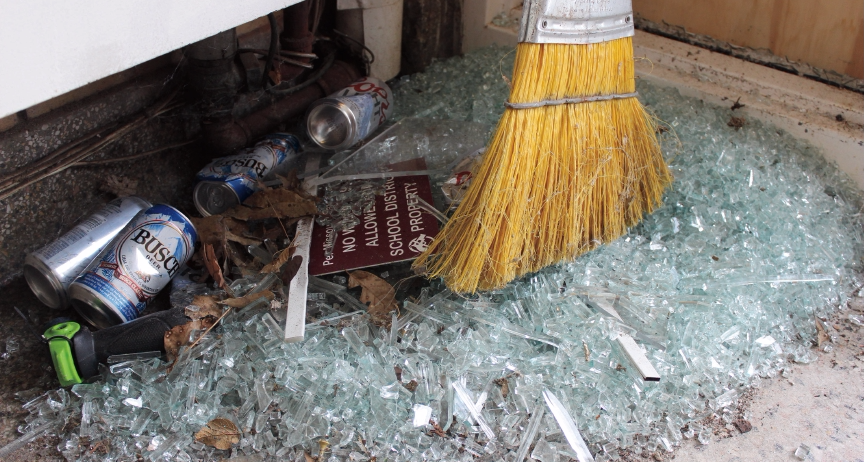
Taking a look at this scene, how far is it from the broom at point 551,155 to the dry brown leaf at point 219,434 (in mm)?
544

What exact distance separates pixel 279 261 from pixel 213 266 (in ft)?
0.57

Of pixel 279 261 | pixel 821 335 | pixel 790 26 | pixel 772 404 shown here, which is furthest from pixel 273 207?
pixel 790 26

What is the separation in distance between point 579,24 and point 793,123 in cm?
107

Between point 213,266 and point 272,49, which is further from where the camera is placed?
point 272,49

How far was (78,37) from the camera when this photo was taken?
3.22ft

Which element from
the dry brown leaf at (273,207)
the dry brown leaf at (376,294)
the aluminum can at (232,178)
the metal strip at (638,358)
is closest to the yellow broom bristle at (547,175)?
the dry brown leaf at (376,294)

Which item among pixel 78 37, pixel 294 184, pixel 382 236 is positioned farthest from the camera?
pixel 294 184

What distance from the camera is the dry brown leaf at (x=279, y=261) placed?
156 centimetres

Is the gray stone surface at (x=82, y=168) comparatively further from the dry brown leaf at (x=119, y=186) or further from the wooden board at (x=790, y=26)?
the wooden board at (x=790, y=26)

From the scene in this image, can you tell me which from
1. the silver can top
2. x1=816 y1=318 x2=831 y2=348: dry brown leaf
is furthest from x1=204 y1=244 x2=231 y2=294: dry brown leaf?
x1=816 y1=318 x2=831 y2=348: dry brown leaf

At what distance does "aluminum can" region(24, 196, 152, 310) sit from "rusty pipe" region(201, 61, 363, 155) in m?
0.42

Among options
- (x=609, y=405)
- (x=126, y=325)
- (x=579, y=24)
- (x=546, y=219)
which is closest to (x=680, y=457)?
(x=609, y=405)

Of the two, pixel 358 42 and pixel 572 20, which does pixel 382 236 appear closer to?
pixel 572 20

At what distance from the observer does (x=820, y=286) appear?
5.48 ft
